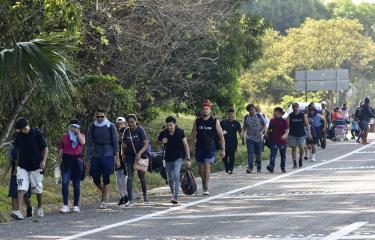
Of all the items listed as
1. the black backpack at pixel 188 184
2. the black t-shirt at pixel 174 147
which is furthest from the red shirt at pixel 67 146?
the black backpack at pixel 188 184

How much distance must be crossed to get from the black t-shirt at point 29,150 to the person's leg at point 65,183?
0.71 metres

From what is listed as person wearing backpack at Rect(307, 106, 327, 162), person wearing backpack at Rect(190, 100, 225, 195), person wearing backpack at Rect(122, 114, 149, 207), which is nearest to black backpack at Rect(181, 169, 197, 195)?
person wearing backpack at Rect(190, 100, 225, 195)

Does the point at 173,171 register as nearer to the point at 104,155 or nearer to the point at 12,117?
the point at 104,155

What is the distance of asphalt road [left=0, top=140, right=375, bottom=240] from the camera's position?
13281 millimetres

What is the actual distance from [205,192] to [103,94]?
16.8ft

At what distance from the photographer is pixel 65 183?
17250 millimetres

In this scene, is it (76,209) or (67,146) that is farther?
(67,146)

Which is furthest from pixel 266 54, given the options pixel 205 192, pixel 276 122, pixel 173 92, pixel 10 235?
pixel 10 235

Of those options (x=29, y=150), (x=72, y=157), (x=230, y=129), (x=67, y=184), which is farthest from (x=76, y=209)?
(x=230, y=129)

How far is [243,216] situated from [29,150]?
12.5 ft

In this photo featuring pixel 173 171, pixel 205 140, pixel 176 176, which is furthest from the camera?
pixel 205 140

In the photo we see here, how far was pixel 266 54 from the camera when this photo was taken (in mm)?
72375

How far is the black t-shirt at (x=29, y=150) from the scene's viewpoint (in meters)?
16.6

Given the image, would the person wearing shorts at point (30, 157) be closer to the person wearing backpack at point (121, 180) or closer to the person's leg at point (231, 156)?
the person wearing backpack at point (121, 180)
